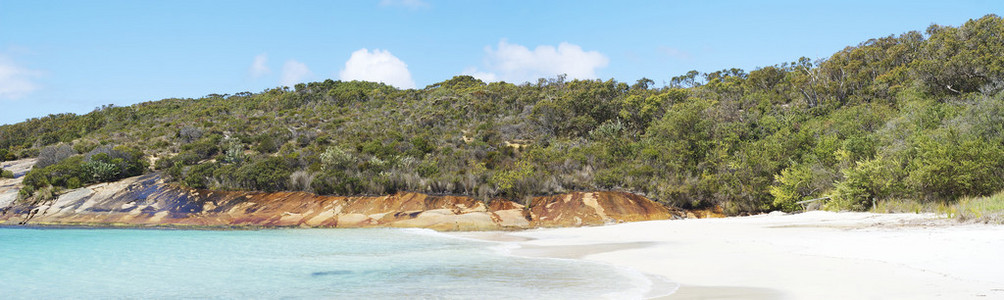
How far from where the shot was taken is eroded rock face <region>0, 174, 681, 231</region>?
71.0 ft

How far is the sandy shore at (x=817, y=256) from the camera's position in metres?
6.31

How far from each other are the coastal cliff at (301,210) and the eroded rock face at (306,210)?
4 centimetres

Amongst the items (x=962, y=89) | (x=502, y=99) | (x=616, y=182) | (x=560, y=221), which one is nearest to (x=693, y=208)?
(x=616, y=182)

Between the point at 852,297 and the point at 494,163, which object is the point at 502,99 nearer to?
the point at 494,163

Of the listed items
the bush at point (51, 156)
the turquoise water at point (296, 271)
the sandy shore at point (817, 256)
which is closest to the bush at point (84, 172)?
the bush at point (51, 156)

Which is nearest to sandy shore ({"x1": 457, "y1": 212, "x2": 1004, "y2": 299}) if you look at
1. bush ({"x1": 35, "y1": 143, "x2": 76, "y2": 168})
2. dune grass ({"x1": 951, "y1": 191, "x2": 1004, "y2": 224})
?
dune grass ({"x1": 951, "y1": 191, "x2": 1004, "y2": 224})

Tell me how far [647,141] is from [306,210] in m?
17.9

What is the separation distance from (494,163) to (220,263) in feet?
57.4

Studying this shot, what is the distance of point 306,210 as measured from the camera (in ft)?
80.6

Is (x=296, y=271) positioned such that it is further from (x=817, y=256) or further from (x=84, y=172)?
(x=84, y=172)

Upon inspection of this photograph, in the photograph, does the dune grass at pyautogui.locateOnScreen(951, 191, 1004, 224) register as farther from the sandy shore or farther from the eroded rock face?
the eroded rock face

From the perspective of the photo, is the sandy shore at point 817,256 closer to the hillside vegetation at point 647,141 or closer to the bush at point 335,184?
the hillside vegetation at point 647,141

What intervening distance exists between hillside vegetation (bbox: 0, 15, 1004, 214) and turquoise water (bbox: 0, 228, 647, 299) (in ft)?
31.1

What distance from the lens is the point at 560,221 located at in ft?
70.3
